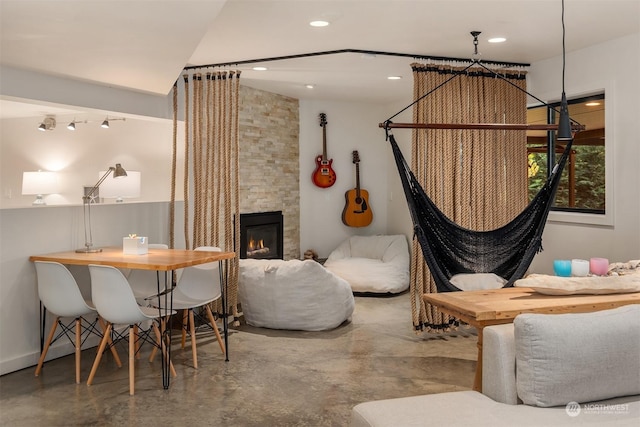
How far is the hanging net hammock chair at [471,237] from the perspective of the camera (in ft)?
13.5

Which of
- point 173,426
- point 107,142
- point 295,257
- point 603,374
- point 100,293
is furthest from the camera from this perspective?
point 295,257

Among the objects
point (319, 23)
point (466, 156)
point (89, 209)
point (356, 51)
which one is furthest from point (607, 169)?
point (89, 209)

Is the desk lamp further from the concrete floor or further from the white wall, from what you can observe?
the white wall

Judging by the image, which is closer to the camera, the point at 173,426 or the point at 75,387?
the point at 173,426

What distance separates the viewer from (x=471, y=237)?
4160 millimetres

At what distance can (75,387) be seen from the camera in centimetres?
354

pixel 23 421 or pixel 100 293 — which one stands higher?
pixel 100 293

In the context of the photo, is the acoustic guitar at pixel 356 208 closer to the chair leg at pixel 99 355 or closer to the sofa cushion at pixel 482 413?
the chair leg at pixel 99 355

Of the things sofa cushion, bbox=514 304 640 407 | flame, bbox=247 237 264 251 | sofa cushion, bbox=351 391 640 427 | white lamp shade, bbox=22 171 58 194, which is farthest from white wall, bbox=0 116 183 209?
sofa cushion, bbox=514 304 640 407

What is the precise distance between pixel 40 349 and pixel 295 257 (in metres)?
3.52

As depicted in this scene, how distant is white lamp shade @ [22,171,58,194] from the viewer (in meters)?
5.68

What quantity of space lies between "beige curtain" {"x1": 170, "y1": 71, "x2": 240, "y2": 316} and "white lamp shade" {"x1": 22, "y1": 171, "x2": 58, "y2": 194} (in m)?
1.51

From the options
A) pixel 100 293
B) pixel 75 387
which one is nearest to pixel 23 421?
pixel 75 387

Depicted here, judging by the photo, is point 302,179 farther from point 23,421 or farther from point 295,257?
point 23,421
